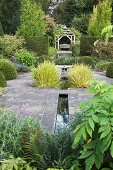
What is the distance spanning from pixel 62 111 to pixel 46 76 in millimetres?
3190

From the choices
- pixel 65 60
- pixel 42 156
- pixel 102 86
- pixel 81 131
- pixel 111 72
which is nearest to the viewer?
pixel 81 131

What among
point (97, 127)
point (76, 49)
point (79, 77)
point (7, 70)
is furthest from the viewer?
point (76, 49)

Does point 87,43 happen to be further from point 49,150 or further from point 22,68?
point 49,150

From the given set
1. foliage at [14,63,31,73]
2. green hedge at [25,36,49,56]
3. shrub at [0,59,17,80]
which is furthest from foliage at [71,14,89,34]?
shrub at [0,59,17,80]

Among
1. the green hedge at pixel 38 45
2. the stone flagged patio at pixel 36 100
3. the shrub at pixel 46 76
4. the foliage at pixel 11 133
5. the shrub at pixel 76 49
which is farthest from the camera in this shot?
the shrub at pixel 76 49

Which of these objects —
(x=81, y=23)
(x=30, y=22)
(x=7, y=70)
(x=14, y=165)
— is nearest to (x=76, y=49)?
(x=30, y=22)

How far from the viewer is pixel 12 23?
69.1ft

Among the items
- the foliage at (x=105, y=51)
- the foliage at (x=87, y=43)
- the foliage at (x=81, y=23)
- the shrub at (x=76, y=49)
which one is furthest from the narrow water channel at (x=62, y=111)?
the foliage at (x=81, y=23)

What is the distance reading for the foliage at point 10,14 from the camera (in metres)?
20.6

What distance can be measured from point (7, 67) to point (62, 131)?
794 centimetres

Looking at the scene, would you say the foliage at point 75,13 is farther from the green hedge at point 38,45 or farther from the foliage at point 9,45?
the foliage at point 9,45

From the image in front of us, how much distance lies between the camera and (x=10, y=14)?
829 inches

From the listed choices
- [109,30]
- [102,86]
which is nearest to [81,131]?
[102,86]

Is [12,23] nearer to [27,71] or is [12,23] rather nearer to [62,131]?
[27,71]
